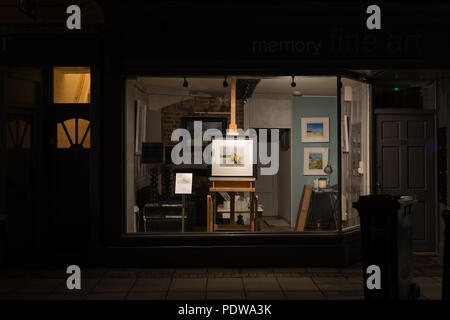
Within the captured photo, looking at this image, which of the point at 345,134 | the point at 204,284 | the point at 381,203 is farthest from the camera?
the point at 345,134

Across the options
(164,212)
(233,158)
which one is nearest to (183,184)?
(164,212)

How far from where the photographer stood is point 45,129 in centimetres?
894

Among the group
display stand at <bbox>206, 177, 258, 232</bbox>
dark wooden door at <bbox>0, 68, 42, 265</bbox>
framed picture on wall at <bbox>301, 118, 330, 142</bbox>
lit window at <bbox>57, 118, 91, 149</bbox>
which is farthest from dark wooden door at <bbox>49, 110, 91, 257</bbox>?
framed picture on wall at <bbox>301, 118, 330, 142</bbox>

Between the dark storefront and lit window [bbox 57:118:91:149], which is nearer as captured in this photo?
the dark storefront

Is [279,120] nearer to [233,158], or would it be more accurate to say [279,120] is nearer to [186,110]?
[186,110]

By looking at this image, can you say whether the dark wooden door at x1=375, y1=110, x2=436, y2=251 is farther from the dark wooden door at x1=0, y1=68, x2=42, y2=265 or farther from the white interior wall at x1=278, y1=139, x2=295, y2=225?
the dark wooden door at x1=0, y1=68, x2=42, y2=265

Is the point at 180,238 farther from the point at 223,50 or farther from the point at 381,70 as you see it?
the point at 381,70

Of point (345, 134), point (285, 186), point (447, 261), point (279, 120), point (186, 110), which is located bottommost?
point (447, 261)

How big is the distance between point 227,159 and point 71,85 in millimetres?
3079

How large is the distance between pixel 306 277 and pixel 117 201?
3.15m

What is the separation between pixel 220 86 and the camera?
884 centimetres

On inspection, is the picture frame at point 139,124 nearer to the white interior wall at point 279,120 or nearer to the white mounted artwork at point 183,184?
the white mounted artwork at point 183,184

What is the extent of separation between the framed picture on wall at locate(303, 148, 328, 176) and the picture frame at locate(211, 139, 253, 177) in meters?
1.74

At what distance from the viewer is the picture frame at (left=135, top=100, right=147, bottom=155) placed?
8.48 meters
